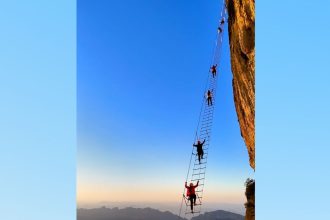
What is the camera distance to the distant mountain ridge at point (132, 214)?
8227 millimetres

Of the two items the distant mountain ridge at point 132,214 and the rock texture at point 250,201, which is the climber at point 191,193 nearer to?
the distant mountain ridge at point 132,214

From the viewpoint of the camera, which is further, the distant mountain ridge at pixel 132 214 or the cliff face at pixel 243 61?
the distant mountain ridge at pixel 132 214

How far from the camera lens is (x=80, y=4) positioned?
7680 millimetres

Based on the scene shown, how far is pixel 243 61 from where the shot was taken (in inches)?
326

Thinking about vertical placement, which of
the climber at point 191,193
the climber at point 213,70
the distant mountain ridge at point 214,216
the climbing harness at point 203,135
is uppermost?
the climber at point 213,70

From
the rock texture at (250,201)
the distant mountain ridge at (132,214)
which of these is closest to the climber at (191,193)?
the distant mountain ridge at (132,214)

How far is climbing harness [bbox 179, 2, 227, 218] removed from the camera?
8555 mm

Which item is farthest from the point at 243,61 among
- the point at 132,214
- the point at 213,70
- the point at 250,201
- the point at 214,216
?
the point at 132,214

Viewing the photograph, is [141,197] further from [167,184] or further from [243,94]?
[243,94]

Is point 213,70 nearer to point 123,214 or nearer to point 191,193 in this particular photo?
point 191,193

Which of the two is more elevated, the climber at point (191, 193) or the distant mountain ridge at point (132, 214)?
the climber at point (191, 193)

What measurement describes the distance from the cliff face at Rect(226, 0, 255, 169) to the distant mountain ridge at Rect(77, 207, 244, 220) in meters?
1.55

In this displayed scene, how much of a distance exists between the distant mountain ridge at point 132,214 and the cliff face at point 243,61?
1547 millimetres

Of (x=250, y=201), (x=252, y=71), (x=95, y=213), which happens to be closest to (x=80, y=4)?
(x=252, y=71)
